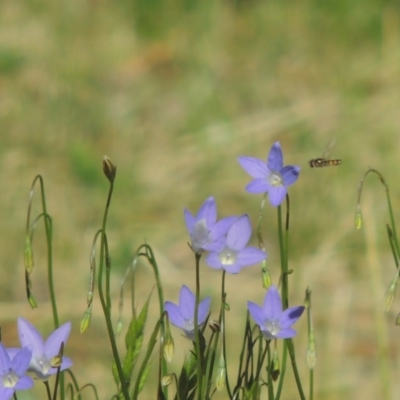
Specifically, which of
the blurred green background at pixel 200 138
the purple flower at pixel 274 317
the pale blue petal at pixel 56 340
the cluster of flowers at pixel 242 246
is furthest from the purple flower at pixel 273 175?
the blurred green background at pixel 200 138

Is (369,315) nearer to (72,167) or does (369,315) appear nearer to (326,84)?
(72,167)

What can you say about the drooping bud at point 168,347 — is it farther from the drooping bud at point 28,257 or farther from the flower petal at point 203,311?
the drooping bud at point 28,257

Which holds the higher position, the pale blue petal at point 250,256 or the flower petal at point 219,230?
the flower petal at point 219,230

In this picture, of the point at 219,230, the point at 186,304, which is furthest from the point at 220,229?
the point at 186,304

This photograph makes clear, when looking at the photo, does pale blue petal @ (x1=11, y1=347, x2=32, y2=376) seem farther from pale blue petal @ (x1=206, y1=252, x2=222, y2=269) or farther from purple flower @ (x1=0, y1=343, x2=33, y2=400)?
pale blue petal @ (x1=206, y1=252, x2=222, y2=269)

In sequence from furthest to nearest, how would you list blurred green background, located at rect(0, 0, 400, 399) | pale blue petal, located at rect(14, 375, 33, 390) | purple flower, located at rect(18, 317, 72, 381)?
blurred green background, located at rect(0, 0, 400, 399) → purple flower, located at rect(18, 317, 72, 381) → pale blue petal, located at rect(14, 375, 33, 390)

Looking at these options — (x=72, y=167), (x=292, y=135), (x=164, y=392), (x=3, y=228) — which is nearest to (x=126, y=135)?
(x=72, y=167)

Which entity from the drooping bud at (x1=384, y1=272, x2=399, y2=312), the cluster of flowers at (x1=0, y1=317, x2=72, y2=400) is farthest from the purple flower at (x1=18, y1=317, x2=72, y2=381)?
the drooping bud at (x1=384, y1=272, x2=399, y2=312)
